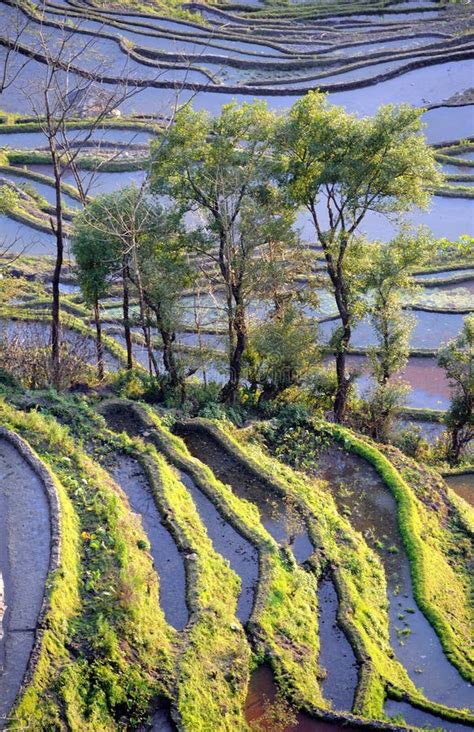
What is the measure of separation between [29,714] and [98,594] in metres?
2.47

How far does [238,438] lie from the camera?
19031 mm

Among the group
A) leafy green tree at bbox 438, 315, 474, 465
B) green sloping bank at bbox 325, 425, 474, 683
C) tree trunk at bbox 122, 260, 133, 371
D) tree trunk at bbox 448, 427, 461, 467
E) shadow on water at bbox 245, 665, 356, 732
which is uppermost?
tree trunk at bbox 122, 260, 133, 371

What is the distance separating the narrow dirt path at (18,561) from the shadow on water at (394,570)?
615cm

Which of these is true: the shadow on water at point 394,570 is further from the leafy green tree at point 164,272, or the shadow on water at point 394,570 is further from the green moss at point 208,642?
the leafy green tree at point 164,272

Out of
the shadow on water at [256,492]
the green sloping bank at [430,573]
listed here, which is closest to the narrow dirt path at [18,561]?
the shadow on water at [256,492]

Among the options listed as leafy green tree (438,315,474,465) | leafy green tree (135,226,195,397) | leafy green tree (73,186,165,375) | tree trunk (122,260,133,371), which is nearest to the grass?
leafy green tree (135,226,195,397)

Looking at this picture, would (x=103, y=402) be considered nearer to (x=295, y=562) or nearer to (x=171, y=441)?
(x=171, y=441)

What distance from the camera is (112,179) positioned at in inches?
1278

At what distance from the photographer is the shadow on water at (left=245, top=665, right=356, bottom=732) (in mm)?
11766

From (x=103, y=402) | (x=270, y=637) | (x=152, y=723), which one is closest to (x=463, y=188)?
(x=103, y=402)

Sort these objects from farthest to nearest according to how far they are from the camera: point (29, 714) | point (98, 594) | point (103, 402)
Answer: point (103, 402) → point (98, 594) → point (29, 714)

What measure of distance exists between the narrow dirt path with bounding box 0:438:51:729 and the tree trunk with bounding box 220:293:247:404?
654cm

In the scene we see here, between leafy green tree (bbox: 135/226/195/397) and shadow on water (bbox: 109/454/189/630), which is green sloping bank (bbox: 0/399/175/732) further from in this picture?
leafy green tree (bbox: 135/226/195/397)

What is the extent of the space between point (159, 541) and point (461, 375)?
10233mm
